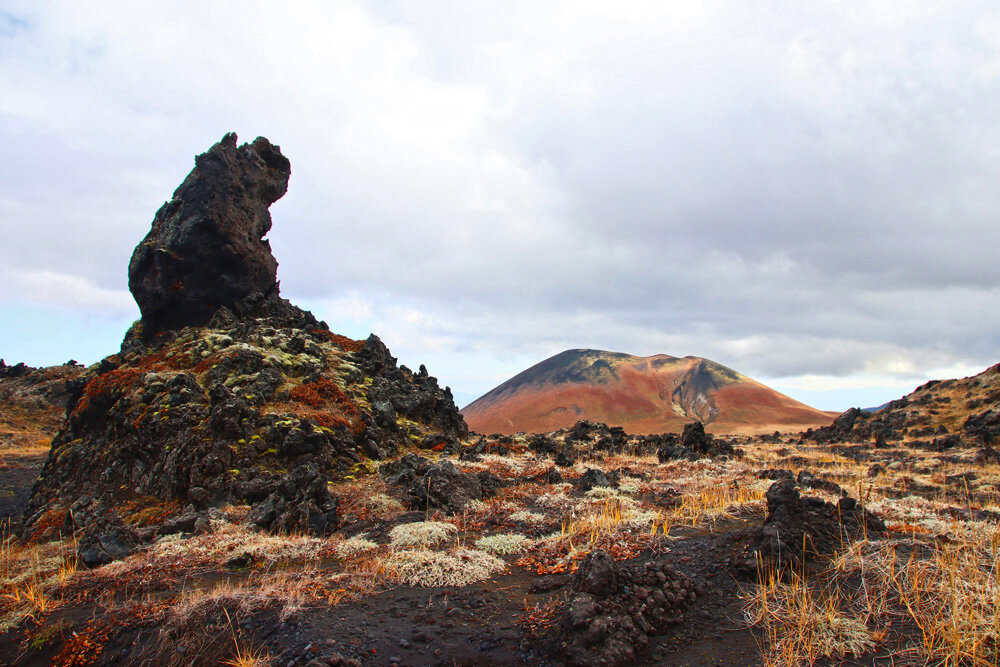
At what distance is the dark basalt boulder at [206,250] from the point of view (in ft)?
79.5

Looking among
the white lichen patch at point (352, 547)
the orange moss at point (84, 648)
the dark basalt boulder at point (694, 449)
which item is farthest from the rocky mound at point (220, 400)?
the dark basalt boulder at point (694, 449)

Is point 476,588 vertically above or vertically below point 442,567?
below

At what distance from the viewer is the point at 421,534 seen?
993 cm

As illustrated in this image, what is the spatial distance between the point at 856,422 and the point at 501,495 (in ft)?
156

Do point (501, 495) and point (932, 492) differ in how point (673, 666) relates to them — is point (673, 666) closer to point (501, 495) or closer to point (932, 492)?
point (501, 495)

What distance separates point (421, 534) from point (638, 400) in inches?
3147

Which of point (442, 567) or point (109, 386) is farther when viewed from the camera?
point (109, 386)

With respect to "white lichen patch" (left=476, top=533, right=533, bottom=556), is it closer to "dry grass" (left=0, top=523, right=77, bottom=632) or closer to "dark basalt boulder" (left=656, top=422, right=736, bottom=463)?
"dry grass" (left=0, top=523, right=77, bottom=632)

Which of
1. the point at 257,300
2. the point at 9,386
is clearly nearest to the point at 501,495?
the point at 257,300

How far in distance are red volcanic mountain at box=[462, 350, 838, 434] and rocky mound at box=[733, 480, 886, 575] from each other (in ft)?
200

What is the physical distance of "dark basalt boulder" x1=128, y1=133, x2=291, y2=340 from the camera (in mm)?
24234

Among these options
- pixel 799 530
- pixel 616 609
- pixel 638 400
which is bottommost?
pixel 616 609

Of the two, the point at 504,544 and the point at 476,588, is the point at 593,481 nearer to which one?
the point at 504,544

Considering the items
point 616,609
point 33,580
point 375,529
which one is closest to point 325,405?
point 375,529
